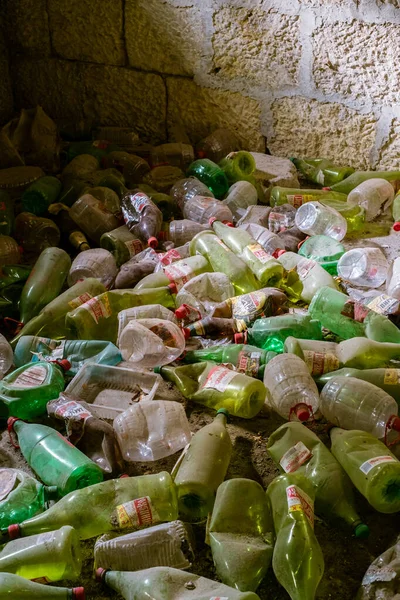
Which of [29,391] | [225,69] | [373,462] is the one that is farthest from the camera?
[225,69]

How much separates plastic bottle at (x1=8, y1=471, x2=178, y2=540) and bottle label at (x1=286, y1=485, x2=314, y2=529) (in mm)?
254

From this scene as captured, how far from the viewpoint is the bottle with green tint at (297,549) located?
1311mm

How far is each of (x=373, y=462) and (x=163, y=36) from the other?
8.65 feet

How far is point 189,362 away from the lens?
6.85ft

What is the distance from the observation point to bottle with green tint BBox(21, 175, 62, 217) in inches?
116

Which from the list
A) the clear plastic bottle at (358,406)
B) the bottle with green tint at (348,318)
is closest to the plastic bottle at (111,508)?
the clear plastic bottle at (358,406)

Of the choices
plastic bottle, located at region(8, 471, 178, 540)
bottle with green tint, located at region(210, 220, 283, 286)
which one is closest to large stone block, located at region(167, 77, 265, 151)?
bottle with green tint, located at region(210, 220, 283, 286)

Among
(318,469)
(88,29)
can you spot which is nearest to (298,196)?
(88,29)

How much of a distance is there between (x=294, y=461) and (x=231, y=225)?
1.32 metres

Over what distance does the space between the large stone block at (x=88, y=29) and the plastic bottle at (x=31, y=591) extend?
294 cm

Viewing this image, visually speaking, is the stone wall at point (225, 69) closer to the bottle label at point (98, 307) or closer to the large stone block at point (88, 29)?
the large stone block at point (88, 29)

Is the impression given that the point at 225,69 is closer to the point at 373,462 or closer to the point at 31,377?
the point at 31,377

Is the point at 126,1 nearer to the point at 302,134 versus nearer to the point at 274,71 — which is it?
the point at 274,71

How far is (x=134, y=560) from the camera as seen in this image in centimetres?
140
